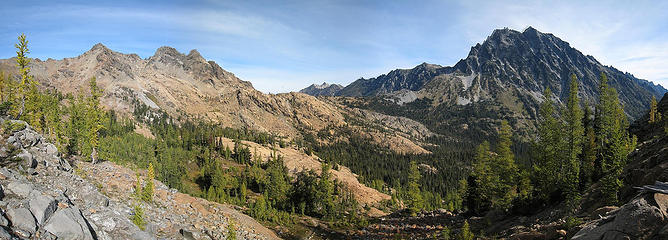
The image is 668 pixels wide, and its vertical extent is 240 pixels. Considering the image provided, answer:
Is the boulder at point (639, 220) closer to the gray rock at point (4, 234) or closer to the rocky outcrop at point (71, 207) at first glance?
the gray rock at point (4, 234)

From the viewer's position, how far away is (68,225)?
2209 centimetres

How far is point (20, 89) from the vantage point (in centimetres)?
5234

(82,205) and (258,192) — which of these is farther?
(258,192)

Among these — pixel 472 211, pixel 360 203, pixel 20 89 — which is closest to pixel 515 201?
pixel 472 211

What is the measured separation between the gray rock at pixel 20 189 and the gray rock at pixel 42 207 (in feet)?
2.31

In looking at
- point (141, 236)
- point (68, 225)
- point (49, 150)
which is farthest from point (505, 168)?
point (49, 150)

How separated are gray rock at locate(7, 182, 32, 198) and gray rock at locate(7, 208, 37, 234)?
2.13 metres

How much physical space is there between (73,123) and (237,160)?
88625mm

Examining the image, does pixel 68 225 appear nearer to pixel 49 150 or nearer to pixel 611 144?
pixel 49 150

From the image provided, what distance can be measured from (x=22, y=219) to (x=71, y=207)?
5.37 metres

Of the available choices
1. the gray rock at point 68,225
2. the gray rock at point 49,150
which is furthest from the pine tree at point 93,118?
the gray rock at point 68,225

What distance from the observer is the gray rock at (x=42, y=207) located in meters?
20.6

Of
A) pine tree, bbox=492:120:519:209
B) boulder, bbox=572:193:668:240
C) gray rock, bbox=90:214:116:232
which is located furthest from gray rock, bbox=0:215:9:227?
pine tree, bbox=492:120:519:209

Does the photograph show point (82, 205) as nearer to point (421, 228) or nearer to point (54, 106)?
point (421, 228)
